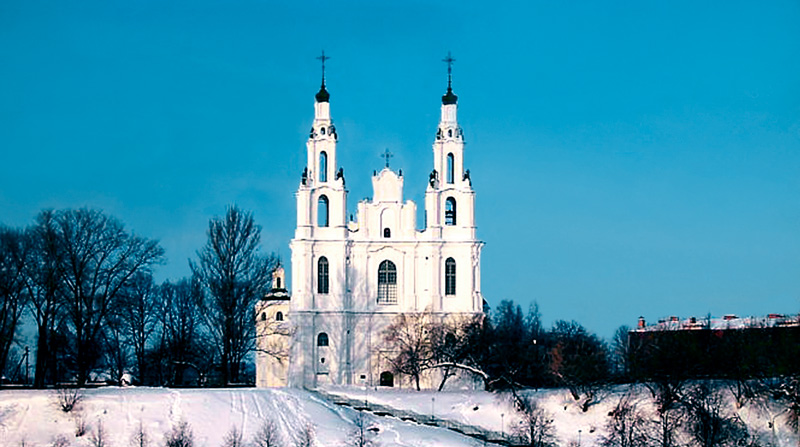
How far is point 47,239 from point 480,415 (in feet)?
65.1

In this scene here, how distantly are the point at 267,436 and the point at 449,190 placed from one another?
26264mm

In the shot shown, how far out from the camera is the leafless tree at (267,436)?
5575 centimetres

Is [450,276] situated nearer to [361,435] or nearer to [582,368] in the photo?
[582,368]

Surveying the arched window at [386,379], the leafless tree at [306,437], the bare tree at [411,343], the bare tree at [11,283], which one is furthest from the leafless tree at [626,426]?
the bare tree at [11,283]

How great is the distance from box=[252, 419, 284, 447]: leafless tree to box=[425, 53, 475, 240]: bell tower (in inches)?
888

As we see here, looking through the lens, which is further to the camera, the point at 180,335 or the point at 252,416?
the point at 180,335

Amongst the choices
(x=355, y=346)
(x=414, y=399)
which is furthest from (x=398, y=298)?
(x=414, y=399)

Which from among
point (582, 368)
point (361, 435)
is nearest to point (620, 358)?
point (582, 368)

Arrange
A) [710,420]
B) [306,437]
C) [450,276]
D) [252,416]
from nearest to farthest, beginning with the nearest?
[306,437] < [710,420] < [252,416] < [450,276]

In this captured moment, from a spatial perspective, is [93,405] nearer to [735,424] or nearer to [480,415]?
[480,415]

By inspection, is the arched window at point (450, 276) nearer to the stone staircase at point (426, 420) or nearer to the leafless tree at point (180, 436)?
the stone staircase at point (426, 420)

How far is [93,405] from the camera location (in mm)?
59125

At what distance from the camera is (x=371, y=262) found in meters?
79.4

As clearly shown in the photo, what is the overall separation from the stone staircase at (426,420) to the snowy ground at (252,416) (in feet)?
2.57
